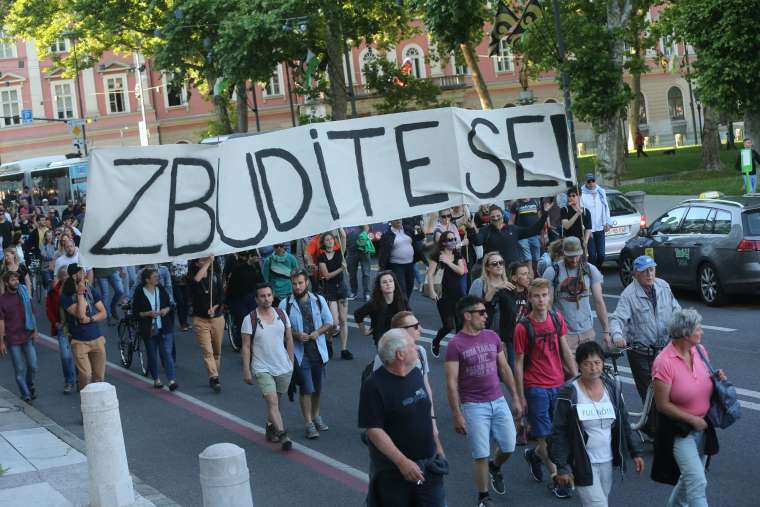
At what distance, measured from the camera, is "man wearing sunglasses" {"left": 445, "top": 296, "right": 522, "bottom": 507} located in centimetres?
827

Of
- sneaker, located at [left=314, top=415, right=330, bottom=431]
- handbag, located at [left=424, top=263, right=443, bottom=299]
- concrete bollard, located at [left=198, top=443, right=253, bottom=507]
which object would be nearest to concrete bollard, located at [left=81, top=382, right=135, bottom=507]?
concrete bollard, located at [left=198, top=443, right=253, bottom=507]

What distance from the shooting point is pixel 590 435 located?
701 cm

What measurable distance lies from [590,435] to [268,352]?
Answer: 14.2ft

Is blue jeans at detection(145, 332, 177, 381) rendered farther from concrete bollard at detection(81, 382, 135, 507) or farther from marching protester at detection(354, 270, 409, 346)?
concrete bollard at detection(81, 382, 135, 507)

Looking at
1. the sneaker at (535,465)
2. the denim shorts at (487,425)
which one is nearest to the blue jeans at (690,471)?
the denim shorts at (487,425)

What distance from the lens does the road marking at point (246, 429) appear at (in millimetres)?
9705

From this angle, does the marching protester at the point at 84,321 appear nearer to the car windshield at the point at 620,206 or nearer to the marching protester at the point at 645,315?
the marching protester at the point at 645,315

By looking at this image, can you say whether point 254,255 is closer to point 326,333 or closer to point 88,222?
point 326,333

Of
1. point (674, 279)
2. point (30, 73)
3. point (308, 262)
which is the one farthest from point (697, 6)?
point (30, 73)

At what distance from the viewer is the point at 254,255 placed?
601 inches

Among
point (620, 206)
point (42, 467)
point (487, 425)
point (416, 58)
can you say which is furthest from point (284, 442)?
point (416, 58)

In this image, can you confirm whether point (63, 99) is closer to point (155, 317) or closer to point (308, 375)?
point (155, 317)

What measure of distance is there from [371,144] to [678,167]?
1440 inches

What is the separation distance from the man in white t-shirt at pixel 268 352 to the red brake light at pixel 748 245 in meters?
7.83
